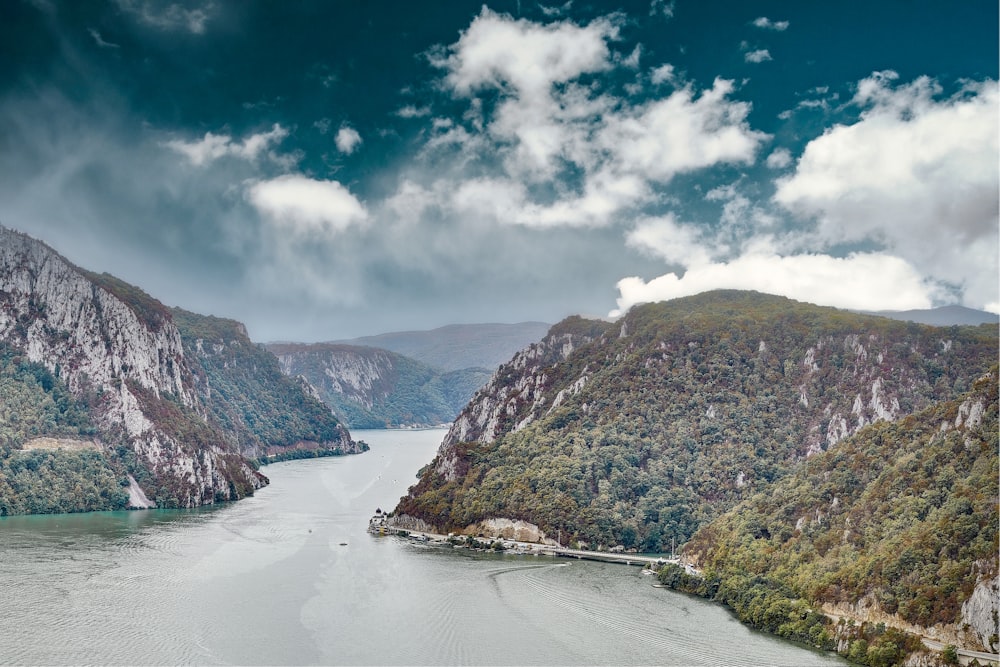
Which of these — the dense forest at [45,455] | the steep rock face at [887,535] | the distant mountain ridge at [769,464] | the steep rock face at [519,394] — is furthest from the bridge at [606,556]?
the dense forest at [45,455]

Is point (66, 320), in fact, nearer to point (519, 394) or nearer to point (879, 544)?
point (519, 394)

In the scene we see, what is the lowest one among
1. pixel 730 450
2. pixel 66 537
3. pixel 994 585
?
pixel 66 537

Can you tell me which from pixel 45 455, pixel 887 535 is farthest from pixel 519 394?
A: pixel 887 535

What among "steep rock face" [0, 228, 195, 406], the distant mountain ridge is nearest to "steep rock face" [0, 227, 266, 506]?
"steep rock face" [0, 228, 195, 406]

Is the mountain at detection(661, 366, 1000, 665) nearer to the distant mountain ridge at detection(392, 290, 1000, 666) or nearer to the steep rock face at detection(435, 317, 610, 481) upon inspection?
the distant mountain ridge at detection(392, 290, 1000, 666)

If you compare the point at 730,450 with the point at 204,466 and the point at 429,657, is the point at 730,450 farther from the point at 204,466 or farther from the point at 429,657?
the point at 204,466

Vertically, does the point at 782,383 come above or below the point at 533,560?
above

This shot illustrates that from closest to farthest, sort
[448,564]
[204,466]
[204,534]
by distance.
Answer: [448,564] → [204,534] → [204,466]

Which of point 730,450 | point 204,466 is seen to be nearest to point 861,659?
point 730,450
